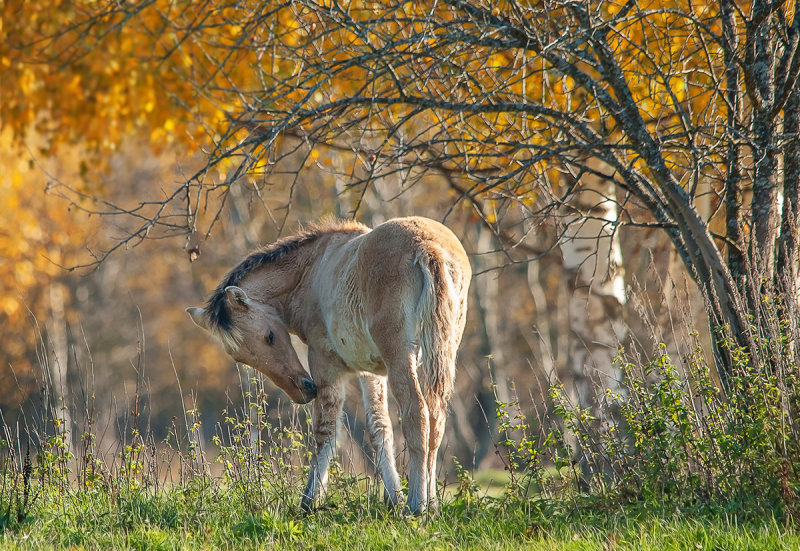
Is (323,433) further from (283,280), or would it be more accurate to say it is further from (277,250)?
(277,250)

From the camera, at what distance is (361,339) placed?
255 inches

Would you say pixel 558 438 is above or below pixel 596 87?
below

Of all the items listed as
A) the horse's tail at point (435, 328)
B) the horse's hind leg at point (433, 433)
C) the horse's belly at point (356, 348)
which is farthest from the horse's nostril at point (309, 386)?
the horse's hind leg at point (433, 433)

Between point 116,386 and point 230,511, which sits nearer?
point 230,511

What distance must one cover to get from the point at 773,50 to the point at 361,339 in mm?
3712

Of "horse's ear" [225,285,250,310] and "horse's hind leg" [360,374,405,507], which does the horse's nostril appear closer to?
"horse's hind leg" [360,374,405,507]

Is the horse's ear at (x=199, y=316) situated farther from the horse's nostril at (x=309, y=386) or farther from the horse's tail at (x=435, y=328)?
the horse's tail at (x=435, y=328)

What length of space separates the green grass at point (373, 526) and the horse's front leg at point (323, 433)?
24cm

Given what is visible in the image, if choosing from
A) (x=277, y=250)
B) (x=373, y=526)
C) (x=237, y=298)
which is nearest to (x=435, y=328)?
(x=373, y=526)

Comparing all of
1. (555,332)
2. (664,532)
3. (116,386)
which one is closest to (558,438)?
(664,532)

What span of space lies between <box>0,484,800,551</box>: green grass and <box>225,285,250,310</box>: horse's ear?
5.07 ft

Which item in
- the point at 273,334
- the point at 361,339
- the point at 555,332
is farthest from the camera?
the point at 555,332

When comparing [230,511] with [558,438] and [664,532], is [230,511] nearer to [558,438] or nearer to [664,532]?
[558,438]

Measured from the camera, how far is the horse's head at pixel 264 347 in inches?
268
